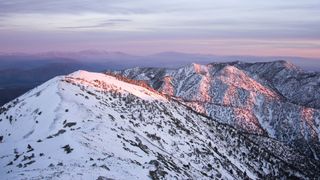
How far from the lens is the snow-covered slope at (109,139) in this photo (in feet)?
170

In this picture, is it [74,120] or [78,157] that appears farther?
[74,120]

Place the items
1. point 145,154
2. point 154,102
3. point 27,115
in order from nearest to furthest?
1. point 145,154
2. point 27,115
3. point 154,102

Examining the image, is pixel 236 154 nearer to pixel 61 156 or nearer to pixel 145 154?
pixel 145 154

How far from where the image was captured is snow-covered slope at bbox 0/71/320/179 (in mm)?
51906

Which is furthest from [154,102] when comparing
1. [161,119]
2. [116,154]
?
[116,154]

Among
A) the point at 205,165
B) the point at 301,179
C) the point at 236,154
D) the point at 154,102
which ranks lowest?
the point at 301,179

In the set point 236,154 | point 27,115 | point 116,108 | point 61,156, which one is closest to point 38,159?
point 61,156

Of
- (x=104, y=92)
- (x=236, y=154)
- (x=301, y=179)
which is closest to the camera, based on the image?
(x=104, y=92)

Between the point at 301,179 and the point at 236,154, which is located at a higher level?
the point at 236,154

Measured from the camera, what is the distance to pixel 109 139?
221 ft

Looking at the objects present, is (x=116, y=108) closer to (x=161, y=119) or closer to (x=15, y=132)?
(x=161, y=119)

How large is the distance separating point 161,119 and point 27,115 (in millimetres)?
38120

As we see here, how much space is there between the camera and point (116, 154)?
59.8 meters

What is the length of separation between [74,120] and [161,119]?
130ft
